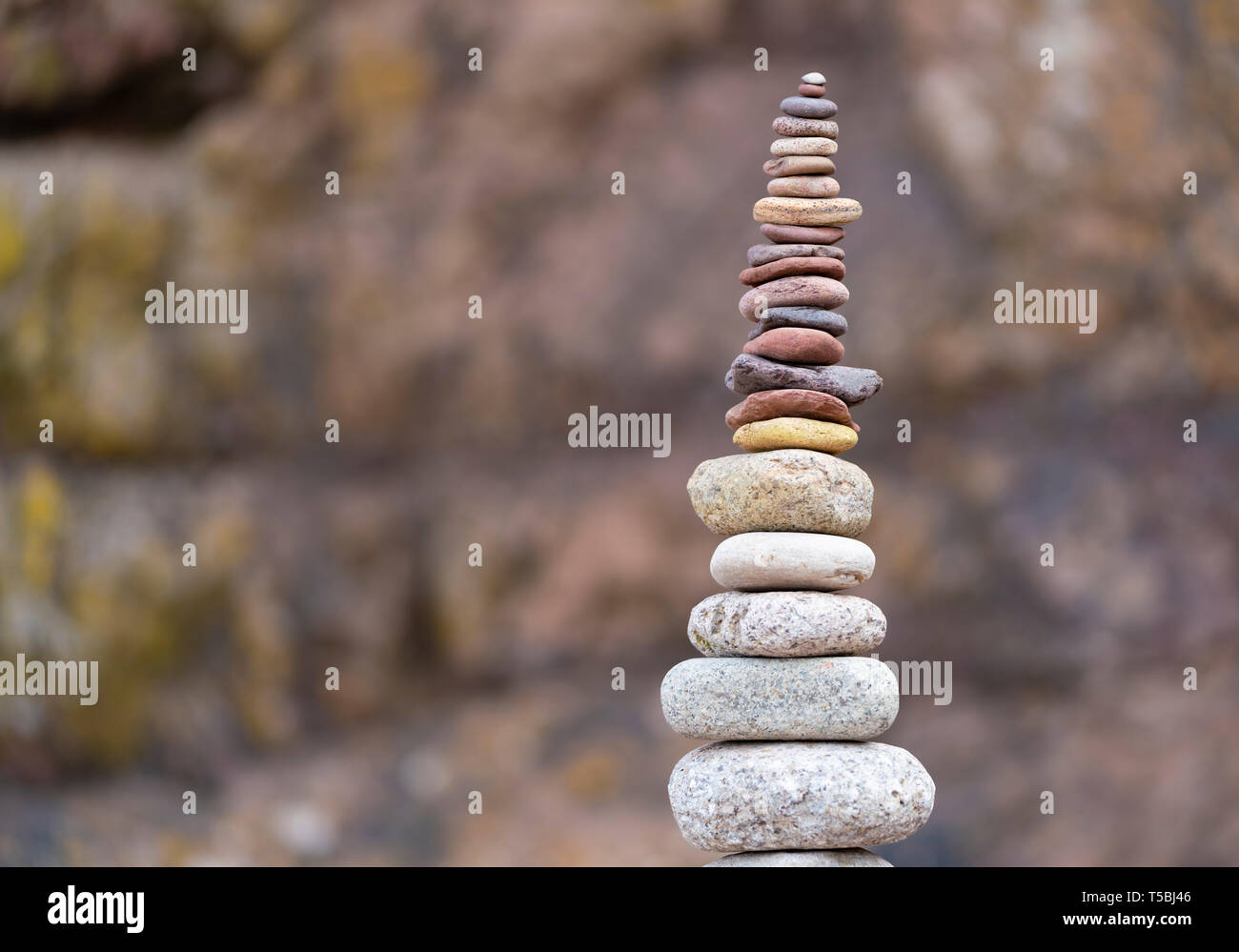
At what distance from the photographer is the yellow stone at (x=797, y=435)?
8.45m

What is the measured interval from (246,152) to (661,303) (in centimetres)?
475

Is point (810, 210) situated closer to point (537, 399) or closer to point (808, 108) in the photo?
point (808, 108)

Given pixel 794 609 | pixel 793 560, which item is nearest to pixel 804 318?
pixel 793 560

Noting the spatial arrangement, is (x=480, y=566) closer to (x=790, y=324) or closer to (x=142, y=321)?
(x=142, y=321)

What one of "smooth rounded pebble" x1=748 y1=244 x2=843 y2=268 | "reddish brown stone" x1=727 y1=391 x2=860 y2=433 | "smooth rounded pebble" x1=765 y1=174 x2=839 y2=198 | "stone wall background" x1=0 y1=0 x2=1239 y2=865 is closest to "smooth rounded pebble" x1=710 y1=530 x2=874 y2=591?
"reddish brown stone" x1=727 y1=391 x2=860 y2=433

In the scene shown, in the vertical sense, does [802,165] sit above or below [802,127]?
below

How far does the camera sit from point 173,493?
1625cm

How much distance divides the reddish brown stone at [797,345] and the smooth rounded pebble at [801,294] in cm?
15

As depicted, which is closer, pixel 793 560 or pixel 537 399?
pixel 793 560

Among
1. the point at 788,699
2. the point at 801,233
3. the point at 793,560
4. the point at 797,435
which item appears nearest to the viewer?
the point at 788,699

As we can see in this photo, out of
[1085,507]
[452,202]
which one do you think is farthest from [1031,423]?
[452,202]

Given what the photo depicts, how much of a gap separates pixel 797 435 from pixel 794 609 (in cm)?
99

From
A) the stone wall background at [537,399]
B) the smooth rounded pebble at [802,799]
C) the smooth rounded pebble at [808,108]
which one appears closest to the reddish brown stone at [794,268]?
the smooth rounded pebble at [808,108]

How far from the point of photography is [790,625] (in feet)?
26.7
